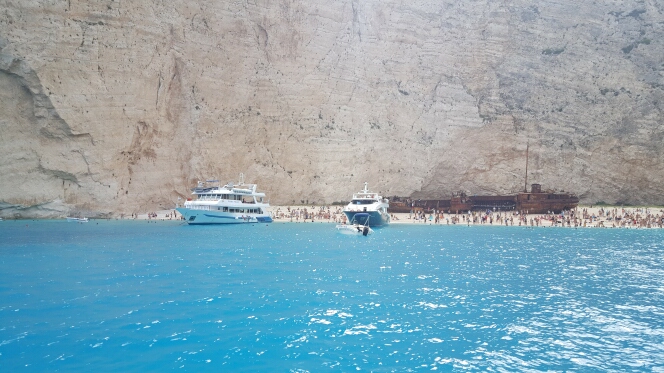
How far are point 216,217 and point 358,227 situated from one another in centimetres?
1595

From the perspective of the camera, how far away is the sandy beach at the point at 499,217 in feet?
155

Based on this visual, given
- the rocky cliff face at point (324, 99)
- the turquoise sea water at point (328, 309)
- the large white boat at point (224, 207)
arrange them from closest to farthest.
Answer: the turquoise sea water at point (328, 309), the large white boat at point (224, 207), the rocky cliff face at point (324, 99)

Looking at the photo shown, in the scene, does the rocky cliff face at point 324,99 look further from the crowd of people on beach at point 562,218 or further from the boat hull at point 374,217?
the boat hull at point 374,217

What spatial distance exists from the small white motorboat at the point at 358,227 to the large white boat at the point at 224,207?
11.0m

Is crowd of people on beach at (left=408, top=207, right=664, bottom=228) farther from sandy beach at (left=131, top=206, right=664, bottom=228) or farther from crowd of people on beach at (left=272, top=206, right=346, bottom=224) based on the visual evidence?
crowd of people on beach at (left=272, top=206, right=346, bottom=224)

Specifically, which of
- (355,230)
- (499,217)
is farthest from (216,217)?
(499,217)

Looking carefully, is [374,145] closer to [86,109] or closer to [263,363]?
[86,109]

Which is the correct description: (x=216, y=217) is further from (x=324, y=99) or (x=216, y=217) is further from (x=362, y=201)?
(x=324, y=99)

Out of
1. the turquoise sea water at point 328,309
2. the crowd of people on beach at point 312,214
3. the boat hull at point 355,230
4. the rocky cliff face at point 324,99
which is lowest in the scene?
the turquoise sea water at point 328,309

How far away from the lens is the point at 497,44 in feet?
223

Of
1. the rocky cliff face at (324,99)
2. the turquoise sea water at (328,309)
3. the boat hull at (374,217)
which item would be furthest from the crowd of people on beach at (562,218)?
the turquoise sea water at (328,309)

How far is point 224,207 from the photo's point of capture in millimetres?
49250

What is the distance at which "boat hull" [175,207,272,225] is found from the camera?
46.8 m

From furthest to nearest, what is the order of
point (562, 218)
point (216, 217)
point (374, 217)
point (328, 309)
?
point (562, 218), point (216, 217), point (374, 217), point (328, 309)
